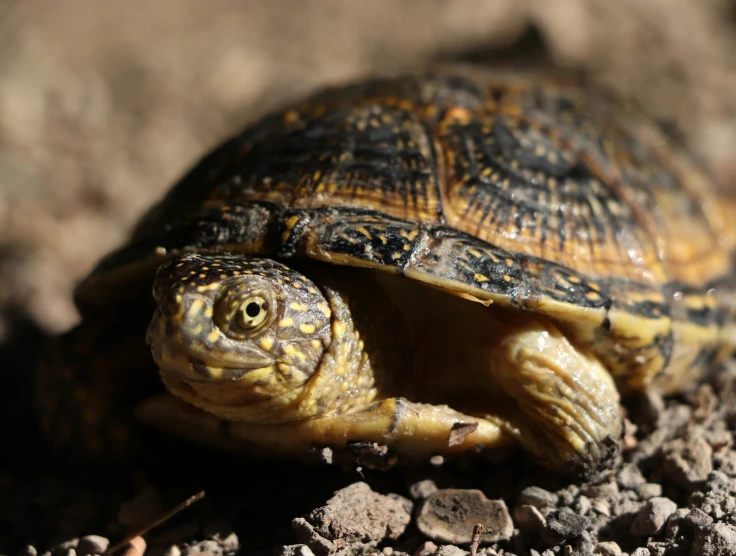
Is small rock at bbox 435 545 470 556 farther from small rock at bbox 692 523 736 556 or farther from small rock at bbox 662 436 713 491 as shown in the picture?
small rock at bbox 662 436 713 491

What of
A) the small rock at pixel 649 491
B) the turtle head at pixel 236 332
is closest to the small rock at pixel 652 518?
the small rock at pixel 649 491

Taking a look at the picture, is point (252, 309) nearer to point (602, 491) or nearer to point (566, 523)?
point (566, 523)

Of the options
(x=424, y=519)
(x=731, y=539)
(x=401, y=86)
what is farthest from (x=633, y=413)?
(x=401, y=86)

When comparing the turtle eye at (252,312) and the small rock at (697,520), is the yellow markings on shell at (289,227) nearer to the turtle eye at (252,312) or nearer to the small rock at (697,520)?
the turtle eye at (252,312)

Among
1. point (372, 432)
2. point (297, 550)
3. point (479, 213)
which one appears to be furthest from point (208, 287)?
point (479, 213)

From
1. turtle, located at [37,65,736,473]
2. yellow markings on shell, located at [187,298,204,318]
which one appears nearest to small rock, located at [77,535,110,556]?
turtle, located at [37,65,736,473]

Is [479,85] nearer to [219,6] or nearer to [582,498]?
[582,498]
